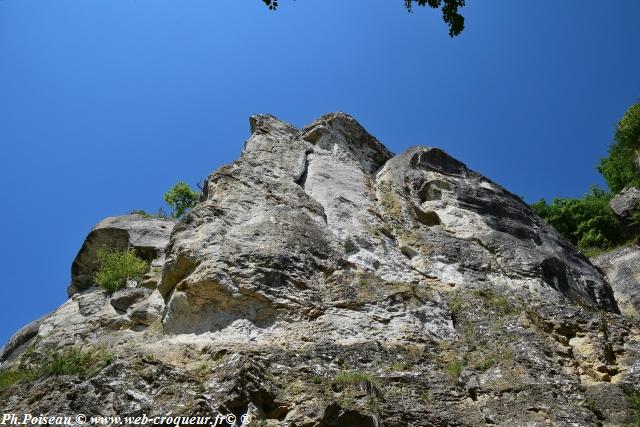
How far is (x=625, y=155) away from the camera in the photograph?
3606 cm

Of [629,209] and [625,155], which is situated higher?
[625,155]

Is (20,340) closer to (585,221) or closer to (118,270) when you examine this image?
(118,270)

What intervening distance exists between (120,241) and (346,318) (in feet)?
38.9

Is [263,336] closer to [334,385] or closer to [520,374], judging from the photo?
[334,385]

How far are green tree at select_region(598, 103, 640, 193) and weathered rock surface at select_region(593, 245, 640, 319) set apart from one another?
11.6 meters

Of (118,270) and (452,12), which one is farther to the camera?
(118,270)

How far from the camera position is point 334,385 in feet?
30.6

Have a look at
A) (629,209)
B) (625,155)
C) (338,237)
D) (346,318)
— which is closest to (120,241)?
(338,237)

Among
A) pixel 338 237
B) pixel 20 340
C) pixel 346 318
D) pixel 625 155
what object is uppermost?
pixel 625 155

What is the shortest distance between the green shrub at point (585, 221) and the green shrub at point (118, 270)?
21673 mm

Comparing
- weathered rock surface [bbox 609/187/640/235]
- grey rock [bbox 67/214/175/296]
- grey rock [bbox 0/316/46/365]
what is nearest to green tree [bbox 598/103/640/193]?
weathered rock surface [bbox 609/187/640/235]

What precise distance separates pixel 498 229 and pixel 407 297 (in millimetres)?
5941

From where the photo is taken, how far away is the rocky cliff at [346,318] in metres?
8.86

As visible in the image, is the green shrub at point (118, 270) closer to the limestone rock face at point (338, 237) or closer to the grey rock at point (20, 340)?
the grey rock at point (20, 340)
